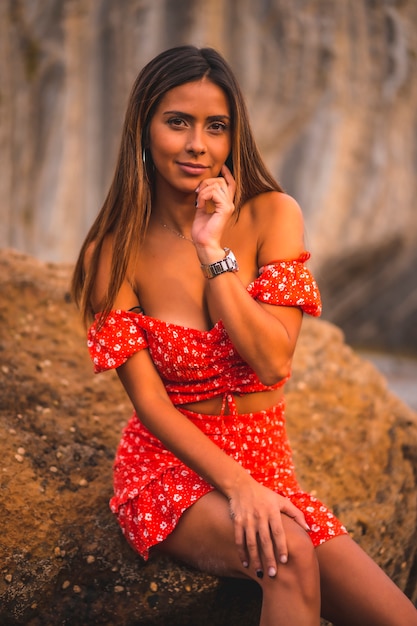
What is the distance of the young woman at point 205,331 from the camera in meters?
2.08

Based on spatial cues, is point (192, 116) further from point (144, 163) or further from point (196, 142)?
point (144, 163)

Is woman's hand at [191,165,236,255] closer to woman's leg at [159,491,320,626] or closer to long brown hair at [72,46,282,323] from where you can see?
long brown hair at [72,46,282,323]

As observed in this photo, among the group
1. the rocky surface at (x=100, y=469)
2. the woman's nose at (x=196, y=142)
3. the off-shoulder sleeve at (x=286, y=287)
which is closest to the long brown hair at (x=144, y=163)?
the woman's nose at (x=196, y=142)

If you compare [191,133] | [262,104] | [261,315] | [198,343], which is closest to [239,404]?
[198,343]

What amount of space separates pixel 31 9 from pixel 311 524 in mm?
4845

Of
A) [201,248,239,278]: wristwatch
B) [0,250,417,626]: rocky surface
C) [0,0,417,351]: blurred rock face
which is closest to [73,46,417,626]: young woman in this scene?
[201,248,239,278]: wristwatch

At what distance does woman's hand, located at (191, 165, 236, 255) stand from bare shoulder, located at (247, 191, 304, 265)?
0.37 feet

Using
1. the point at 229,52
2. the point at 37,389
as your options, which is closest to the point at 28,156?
the point at 229,52

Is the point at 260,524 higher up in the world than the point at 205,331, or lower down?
lower down

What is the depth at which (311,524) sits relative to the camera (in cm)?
211

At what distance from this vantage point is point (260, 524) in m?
2.00

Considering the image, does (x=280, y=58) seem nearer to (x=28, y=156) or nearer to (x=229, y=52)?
(x=229, y=52)

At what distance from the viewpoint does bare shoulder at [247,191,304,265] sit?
7.47 ft

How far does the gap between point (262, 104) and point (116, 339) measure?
4.78 m
